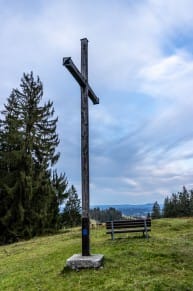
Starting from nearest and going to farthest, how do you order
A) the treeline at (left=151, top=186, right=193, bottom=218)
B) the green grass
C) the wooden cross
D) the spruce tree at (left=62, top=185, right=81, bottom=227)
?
the green grass < the wooden cross < the spruce tree at (left=62, top=185, right=81, bottom=227) < the treeline at (left=151, top=186, right=193, bottom=218)

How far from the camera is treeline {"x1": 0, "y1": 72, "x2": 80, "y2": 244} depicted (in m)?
27.7

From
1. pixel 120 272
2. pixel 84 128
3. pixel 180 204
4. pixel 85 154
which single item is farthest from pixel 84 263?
pixel 180 204

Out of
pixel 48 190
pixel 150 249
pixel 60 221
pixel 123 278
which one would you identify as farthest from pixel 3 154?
pixel 123 278

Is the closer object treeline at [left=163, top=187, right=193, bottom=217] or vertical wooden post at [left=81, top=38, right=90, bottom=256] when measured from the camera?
vertical wooden post at [left=81, top=38, right=90, bottom=256]

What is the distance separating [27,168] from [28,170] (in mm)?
Answer: 173

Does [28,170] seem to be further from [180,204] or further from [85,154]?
[180,204]

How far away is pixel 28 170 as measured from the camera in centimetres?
2823

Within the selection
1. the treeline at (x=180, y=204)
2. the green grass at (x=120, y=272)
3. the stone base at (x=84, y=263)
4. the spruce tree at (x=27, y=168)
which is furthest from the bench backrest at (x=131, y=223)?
the treeline at (x=180, y=204)

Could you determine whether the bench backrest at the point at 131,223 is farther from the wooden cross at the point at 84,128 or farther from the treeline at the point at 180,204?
the treeline at the point at 180,204

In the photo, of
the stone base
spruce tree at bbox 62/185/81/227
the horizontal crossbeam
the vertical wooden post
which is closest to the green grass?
the stone base

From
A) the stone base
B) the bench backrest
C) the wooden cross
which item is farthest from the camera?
the bench backrest

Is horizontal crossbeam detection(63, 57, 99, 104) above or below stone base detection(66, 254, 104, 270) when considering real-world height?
above

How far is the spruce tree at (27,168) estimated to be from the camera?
2769 cm

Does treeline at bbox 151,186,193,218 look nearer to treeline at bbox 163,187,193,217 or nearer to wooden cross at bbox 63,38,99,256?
treeline at bbox 163,187,193,217
